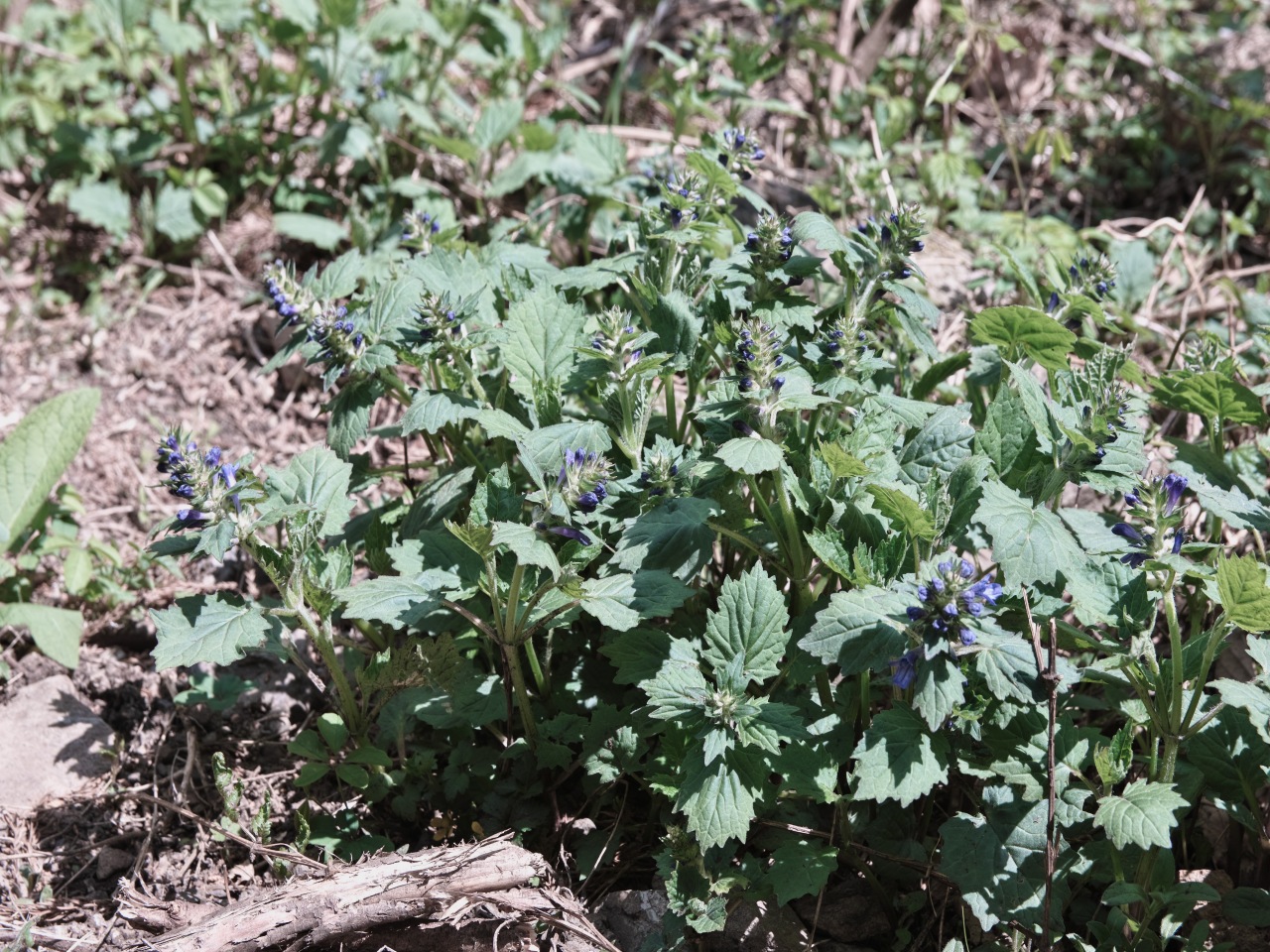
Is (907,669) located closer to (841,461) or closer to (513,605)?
(841,461)

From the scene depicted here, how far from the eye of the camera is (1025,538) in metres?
2.28

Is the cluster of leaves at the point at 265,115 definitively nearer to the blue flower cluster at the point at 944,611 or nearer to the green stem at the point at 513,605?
the green stem at the point at 513,605

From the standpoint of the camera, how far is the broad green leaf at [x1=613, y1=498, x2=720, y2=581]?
2.48 m

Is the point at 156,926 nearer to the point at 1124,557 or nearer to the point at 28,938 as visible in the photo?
the point at 28,938

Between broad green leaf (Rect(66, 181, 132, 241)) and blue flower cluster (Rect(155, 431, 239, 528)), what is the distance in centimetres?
267

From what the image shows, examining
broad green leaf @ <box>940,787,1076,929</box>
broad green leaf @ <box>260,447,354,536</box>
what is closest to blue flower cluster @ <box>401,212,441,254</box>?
broad green leaf @ <box>260,447,354,536</box>

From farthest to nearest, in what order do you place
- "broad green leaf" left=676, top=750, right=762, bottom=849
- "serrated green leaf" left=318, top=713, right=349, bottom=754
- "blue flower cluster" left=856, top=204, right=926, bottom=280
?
"serrated green leaf" left=318, top=713, right=349, bottom=754 → "blue flower cluster" left=856, top=204, right=926, bottom=280 → "broad green leaf" left=676, top=750, right=762, bottom=849

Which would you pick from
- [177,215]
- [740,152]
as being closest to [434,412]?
[740,152]

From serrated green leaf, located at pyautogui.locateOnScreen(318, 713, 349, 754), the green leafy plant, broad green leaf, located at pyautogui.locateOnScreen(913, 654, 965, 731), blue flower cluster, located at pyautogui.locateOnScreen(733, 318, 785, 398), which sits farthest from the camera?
the green leafy plant

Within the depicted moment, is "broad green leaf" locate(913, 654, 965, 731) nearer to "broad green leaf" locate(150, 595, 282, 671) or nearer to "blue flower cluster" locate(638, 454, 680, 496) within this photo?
"blue flower cluster" locate(638, 454, 680, 496)

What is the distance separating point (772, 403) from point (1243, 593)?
1038 millimetres

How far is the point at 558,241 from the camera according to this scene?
4.40m

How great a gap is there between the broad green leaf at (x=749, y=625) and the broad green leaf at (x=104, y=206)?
3583 millimetres

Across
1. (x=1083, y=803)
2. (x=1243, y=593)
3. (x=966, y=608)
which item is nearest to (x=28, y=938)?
(x=966, y=608)
